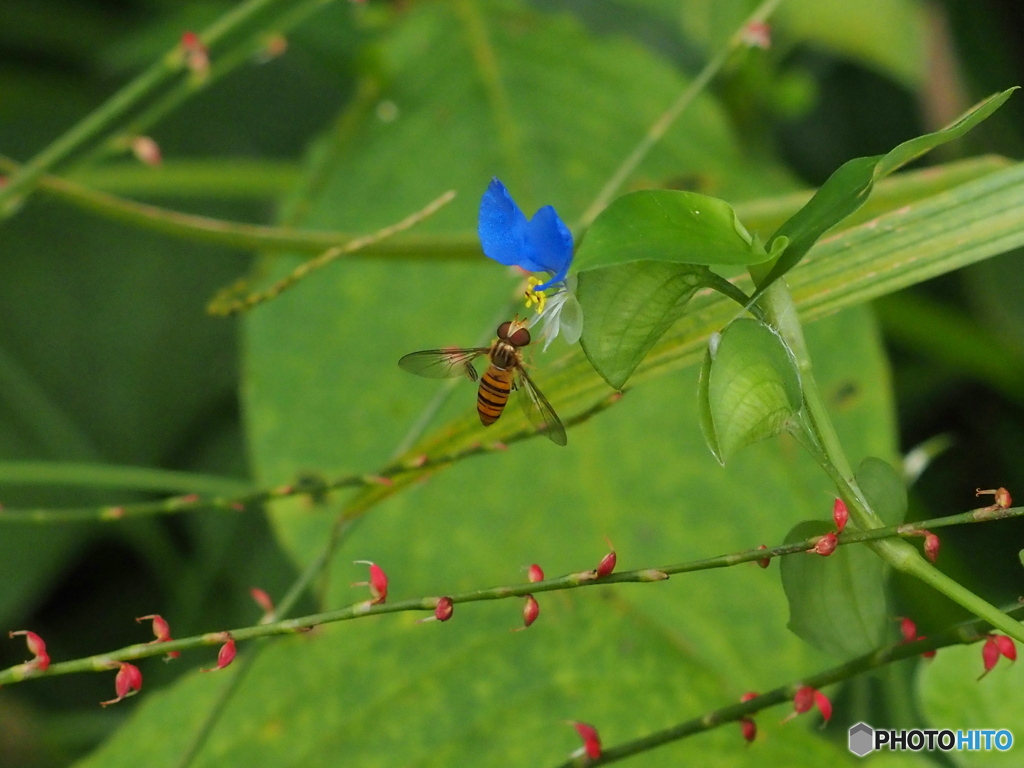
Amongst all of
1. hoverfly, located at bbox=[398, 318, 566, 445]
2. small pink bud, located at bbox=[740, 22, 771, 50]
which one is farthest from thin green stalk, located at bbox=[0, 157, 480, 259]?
small pink bud, located at bbox=[740, 22, 771, 50]

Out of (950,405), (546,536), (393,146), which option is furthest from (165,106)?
(950,405)

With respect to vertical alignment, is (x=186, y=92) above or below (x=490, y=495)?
above

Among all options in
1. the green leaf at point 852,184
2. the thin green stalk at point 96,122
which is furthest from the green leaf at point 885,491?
the thin green stalk at point 96,122

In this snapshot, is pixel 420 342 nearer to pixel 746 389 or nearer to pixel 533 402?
pixel 533 402

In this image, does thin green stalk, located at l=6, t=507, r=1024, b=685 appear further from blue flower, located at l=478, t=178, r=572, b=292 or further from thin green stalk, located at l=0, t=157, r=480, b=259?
thin green stalk, located at l=0, t=157, r=480, b=259

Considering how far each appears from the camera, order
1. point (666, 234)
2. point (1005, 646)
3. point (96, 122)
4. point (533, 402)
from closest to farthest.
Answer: point (666, 234) < point (1005, 646) < point (533, 402) < point (96, 122)

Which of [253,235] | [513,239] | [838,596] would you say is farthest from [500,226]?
[253,235]

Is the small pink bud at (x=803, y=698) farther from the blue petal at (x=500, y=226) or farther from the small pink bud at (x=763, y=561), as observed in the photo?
the blue petal at (x=500, y=226)

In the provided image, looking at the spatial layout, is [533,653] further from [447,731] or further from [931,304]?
[931,304]
